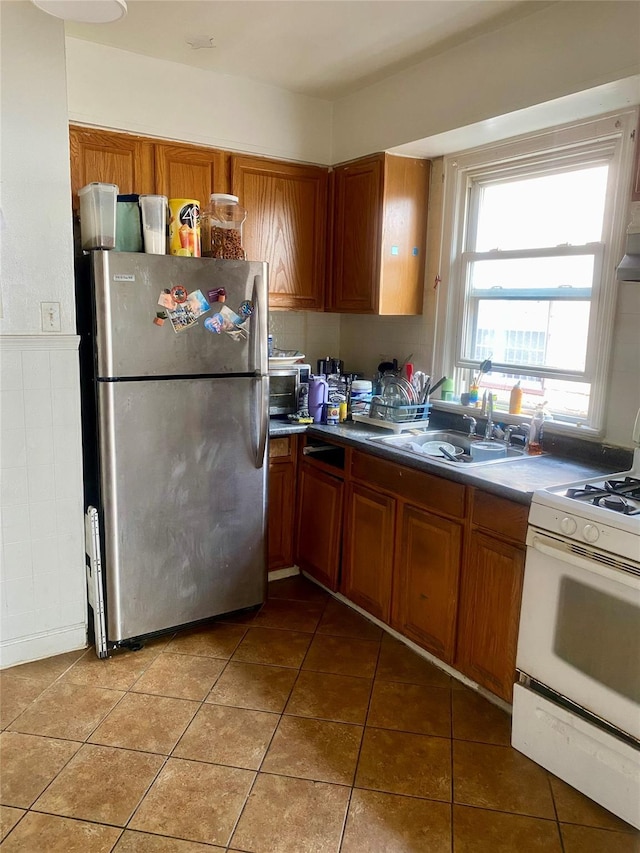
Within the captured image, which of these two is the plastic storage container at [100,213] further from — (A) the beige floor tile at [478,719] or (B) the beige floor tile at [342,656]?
(A) the beige floor tile at [478,719]

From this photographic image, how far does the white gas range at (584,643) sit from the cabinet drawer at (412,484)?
40cm

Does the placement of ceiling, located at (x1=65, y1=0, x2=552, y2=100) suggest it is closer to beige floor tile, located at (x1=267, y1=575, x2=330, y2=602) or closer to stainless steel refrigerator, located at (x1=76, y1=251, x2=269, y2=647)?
stainless steel refrigerator, located at (x1=76, y1=251, x2=269, y2=647)

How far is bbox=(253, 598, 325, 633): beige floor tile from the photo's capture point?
9.34ft

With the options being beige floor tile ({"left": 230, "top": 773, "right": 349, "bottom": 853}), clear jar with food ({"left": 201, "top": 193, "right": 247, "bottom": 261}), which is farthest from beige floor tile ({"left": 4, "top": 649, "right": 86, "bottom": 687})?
clear jar with food ({"left": 201, "top": 193, "right": 247, "bottom": 261})

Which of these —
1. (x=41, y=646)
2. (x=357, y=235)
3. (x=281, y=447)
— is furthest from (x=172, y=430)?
(x=357, y=235)

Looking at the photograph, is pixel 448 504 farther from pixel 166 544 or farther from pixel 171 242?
pixel 171 242

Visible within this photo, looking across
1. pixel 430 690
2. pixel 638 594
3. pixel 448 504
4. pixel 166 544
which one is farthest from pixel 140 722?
pixel 638 594

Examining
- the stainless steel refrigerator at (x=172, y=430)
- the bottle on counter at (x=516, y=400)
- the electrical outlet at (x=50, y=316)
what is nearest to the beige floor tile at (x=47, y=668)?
the stainless steel refrigerator at (x=172, y=430)

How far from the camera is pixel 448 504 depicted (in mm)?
2342

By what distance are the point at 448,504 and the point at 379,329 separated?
152cm

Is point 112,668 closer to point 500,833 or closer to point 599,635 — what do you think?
point 500,833

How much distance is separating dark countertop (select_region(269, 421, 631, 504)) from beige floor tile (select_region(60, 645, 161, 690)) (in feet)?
4.17

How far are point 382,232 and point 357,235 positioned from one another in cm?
20

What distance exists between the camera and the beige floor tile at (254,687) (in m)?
2.29
